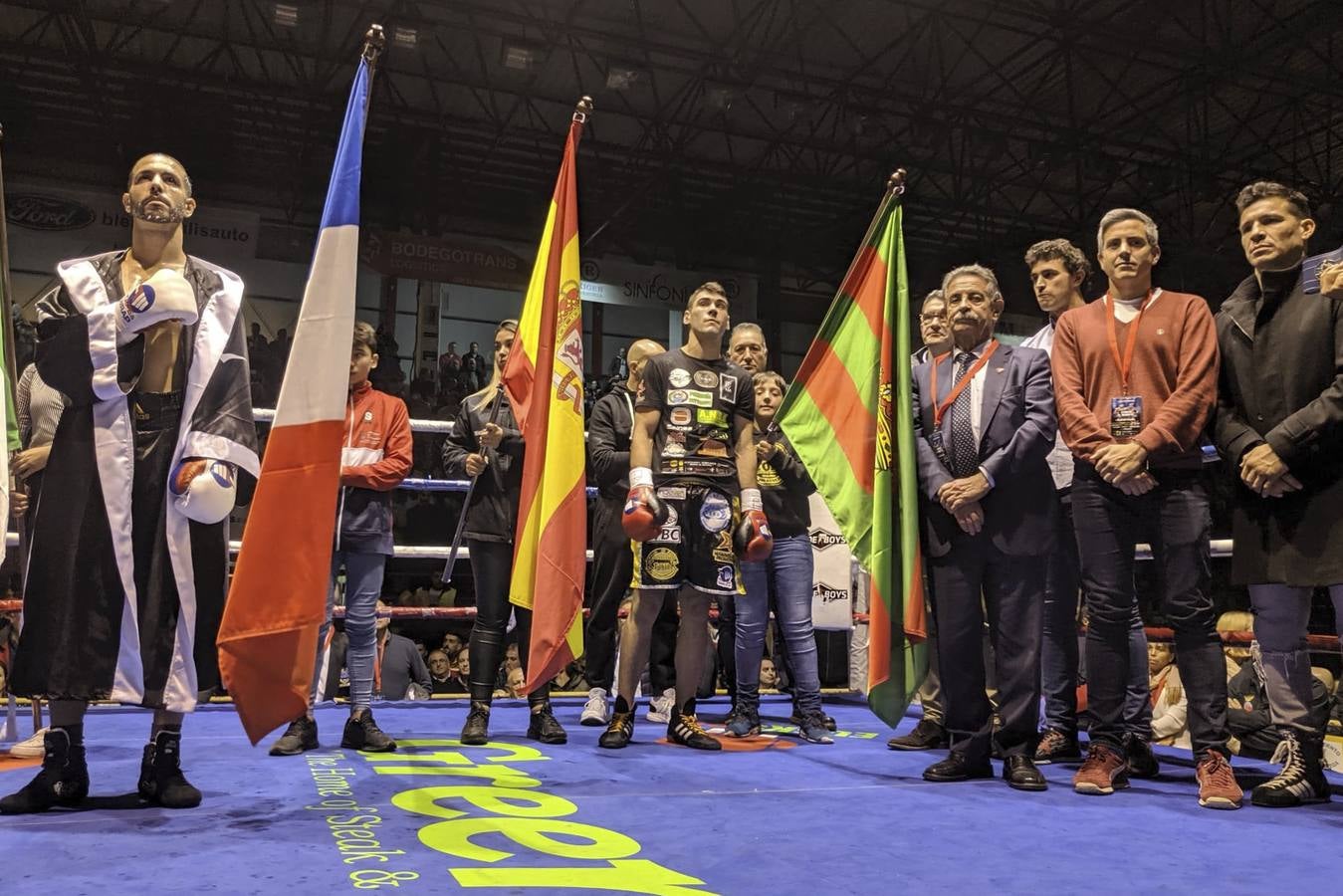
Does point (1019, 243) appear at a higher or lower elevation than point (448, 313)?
higher

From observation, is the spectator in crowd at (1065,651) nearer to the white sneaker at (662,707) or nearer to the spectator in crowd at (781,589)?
the spectator in crowd at (781,589)

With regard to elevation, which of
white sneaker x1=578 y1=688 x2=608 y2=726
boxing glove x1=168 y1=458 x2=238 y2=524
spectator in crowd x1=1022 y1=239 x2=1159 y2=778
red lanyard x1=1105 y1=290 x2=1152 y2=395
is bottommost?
white sneaker x1=578 y1=688 x2=608 y2=726

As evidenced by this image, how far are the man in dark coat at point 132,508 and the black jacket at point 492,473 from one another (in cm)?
129

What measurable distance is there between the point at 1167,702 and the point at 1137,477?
1909 mm

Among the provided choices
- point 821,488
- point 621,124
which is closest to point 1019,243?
point 621,124

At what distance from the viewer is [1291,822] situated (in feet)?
8.07

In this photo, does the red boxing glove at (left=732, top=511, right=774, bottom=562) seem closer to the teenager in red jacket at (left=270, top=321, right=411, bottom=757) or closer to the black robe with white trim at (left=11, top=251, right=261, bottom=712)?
the teenager in red jacket at (left=270, top=321, right=411, bottom=757)

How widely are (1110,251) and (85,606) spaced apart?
2.89m

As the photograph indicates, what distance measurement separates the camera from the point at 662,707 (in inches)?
181

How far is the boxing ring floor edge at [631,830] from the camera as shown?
1.83 m

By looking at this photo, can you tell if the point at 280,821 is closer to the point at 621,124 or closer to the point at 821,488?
the point at 821,488

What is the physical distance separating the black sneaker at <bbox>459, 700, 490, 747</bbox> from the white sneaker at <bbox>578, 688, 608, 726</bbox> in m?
0.67

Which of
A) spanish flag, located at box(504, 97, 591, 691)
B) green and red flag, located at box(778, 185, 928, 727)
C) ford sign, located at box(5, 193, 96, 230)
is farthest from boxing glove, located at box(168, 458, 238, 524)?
ford sign, located at box(5, 193, 96, 230)

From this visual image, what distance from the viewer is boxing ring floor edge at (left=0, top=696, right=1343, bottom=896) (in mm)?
1828
